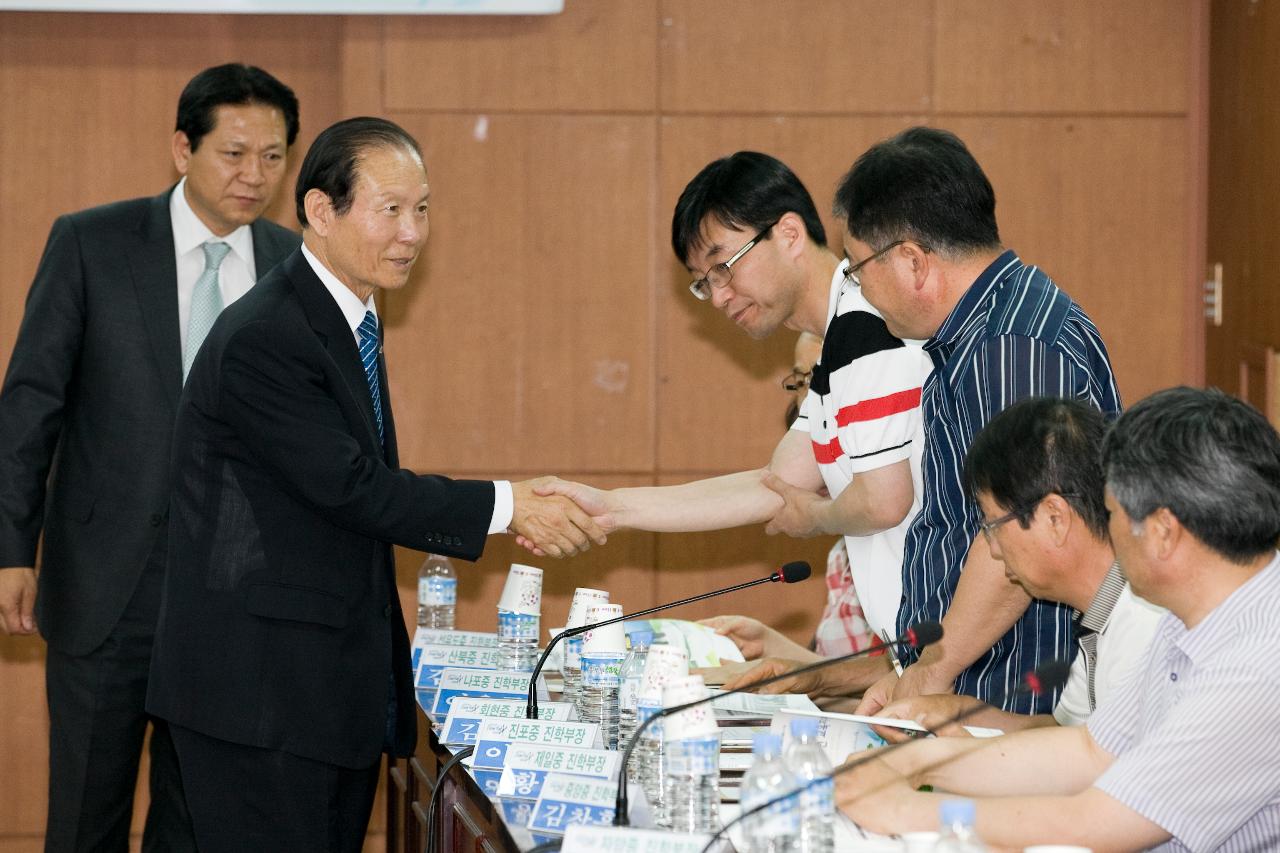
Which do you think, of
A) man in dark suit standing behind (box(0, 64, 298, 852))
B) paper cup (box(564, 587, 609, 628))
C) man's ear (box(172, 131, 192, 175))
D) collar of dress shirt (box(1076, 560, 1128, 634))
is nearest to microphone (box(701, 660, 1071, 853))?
collar of dress shirt (box(1076, 560, 1128, 634))

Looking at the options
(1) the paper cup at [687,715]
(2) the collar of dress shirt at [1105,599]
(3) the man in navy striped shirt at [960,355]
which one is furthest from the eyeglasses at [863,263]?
(1) the paper cup at [687,715]

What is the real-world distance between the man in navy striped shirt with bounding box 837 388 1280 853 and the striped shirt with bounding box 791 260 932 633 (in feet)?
2.97

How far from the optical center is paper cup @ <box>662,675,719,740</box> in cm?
188

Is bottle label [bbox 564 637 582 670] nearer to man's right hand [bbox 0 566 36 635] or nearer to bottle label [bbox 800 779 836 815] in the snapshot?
bottle label [bbox 800 779 836 815]

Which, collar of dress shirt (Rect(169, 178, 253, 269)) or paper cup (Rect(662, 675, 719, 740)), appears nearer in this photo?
paper cup (Rect(662, 675, 719, 740))

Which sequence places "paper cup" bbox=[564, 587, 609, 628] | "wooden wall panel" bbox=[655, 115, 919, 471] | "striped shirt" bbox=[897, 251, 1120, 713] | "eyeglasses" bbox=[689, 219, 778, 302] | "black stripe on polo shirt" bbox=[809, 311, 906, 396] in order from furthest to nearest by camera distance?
"wooden wall panel" bbox=[655, 115, 919, 471]
"eyeglasses" bbox=[689, 219, 778, 302]
"black stripe on polo shirt" bbox=[809, 311, 906, 396]
"paper cup" bbox=[564, 587, 609, 628]
"striped shirt" bbox=[897, 251, 1120, 713]

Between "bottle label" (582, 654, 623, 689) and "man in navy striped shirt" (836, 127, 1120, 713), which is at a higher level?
"man in navy striped shirt" (836, 127, 1120, 713)

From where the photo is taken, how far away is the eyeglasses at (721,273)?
2982 millimetres

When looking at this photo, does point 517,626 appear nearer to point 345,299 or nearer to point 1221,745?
point 345,299

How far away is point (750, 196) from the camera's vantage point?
117 inches

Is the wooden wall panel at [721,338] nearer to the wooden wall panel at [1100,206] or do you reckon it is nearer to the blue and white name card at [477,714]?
the wooden wall panel at [1100,206]

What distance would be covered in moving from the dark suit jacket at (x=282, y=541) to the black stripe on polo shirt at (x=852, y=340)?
845 millimetres

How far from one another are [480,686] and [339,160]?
1040 mm

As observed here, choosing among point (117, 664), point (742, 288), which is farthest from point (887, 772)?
point (117, 664)
